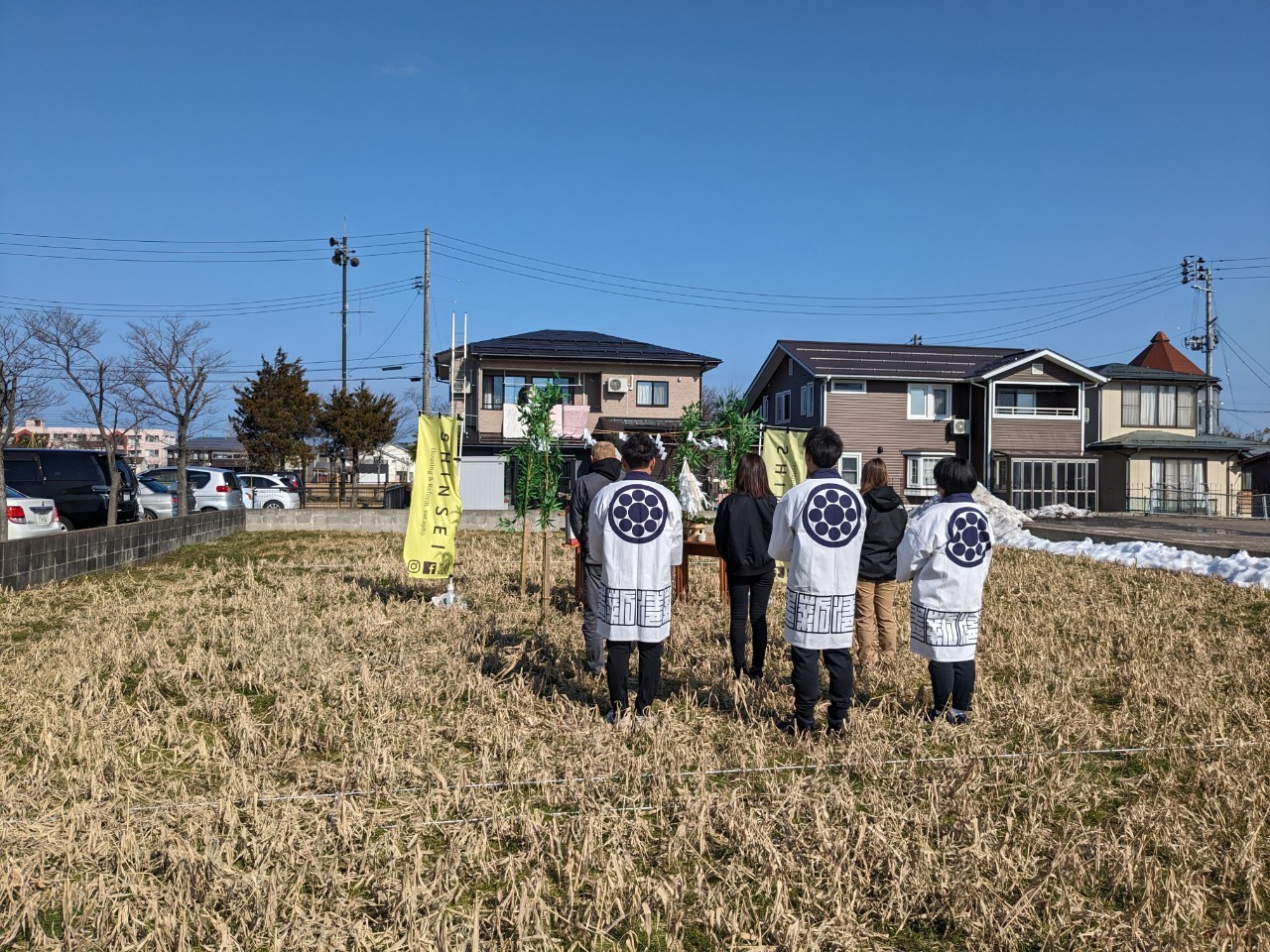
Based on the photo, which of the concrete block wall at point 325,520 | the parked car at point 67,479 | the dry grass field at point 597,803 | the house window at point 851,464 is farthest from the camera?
the house window at point 851,464

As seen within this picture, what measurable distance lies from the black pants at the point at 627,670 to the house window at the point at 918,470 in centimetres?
2710

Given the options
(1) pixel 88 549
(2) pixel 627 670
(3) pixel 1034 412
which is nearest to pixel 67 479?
(1) pixel 88 549

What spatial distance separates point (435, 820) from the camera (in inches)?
149

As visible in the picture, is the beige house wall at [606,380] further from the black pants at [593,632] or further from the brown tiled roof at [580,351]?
the black pants at [593,632]

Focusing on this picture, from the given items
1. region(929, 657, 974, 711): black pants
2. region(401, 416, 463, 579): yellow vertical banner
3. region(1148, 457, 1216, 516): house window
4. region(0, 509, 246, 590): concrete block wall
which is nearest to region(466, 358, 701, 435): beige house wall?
region(0, 509, 246, 590): concrete block wall

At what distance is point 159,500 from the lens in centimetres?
2292

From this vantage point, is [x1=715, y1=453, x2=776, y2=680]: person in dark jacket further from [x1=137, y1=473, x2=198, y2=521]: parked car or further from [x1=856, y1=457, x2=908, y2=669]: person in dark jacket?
[x1=137, y1=473, x2=198, y2=521]: parked car

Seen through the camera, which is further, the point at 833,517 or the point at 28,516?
the point at 28,516

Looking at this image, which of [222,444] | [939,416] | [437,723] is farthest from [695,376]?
[222,444]

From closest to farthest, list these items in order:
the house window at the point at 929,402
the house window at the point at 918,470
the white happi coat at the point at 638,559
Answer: the white happi coat at the point at 638,559
the house window at the point at 918,470
the house window at the point at 929,402

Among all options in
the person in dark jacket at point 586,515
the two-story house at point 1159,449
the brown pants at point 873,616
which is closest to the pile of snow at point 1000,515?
the two-story house at point 1159,449

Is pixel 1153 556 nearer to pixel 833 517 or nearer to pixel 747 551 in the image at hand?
pixel 747 551

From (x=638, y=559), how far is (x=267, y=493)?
25354mm

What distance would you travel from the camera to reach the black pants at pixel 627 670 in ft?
16.7
